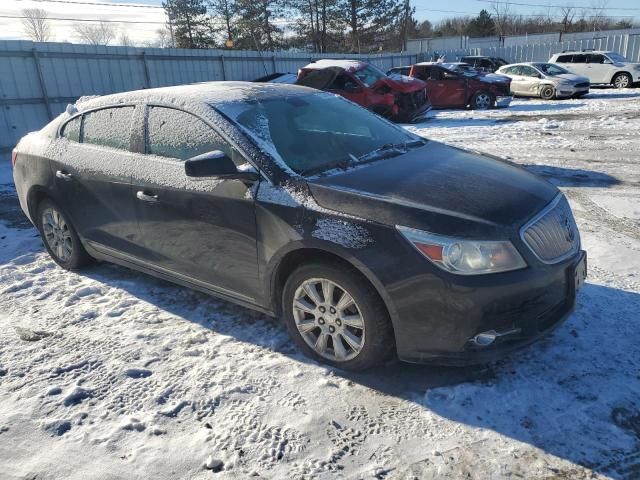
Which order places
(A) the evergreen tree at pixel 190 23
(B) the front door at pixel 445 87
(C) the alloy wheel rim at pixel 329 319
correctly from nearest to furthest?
(C) the alloy wheel rim at pixel 329 319 → (B) the front door at pixel 445 87 → (A) the evergreen tree at pixel 190 23

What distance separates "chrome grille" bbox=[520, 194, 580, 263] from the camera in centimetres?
274

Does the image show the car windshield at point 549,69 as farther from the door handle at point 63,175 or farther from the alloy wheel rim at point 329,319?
the alloy wheel rim at point 329,319

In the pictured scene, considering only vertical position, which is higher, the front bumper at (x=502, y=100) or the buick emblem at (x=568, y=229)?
the buick emblem at (x=568, y=229)

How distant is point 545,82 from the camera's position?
1812 centimetres

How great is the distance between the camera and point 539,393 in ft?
9.09

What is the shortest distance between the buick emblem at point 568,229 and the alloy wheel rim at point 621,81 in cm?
2135

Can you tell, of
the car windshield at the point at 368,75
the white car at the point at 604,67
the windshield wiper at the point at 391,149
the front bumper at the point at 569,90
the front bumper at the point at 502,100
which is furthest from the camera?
the white car at the point at 604,67

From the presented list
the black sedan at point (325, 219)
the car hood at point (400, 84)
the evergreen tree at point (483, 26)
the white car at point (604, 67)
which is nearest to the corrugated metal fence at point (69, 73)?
the car hood at point (400, 84)

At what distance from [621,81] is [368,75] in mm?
13312

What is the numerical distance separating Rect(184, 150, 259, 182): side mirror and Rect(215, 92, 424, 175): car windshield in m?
0.22

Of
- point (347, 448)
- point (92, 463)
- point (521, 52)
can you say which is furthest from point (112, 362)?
point (521, 52)

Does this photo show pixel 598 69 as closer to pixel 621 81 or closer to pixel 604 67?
pixel 604 67

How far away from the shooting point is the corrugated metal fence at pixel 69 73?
1129 cm

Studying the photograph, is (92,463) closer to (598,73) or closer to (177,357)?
(177,357)
